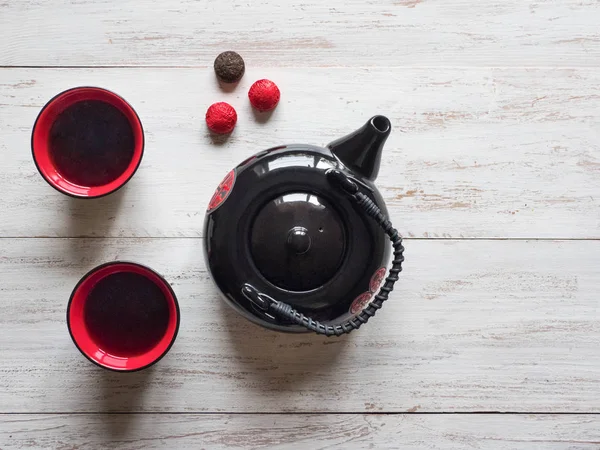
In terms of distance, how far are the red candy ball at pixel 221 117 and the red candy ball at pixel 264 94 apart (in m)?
0.04

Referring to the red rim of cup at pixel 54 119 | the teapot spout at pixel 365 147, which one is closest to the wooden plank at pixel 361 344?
the red rim of cup at pixel 54 119

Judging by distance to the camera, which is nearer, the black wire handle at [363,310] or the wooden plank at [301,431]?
the black wire handle at [363,310]

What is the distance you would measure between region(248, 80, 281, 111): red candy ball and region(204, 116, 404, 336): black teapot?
5.4 inches

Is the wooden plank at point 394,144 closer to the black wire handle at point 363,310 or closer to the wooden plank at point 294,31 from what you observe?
the wooden plank at point 294,31

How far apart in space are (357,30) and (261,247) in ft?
1.30

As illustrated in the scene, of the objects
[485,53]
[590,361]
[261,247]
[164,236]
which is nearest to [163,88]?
[164,236]

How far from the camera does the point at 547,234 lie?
0.95 metres

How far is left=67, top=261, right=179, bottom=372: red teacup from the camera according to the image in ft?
2.77

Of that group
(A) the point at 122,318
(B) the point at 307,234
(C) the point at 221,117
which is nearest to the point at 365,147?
(B) the point at 307,234

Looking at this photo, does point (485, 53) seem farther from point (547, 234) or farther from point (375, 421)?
point (375, 421)

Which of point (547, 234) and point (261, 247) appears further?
point (547, 234)

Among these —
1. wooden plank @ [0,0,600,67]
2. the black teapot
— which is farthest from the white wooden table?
the black teapot

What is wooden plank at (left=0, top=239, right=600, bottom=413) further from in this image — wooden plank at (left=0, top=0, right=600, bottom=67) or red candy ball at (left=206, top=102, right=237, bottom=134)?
wooden plank at (left=0, top=0, right=600, bottom=67)

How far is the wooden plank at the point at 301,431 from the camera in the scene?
93cm
